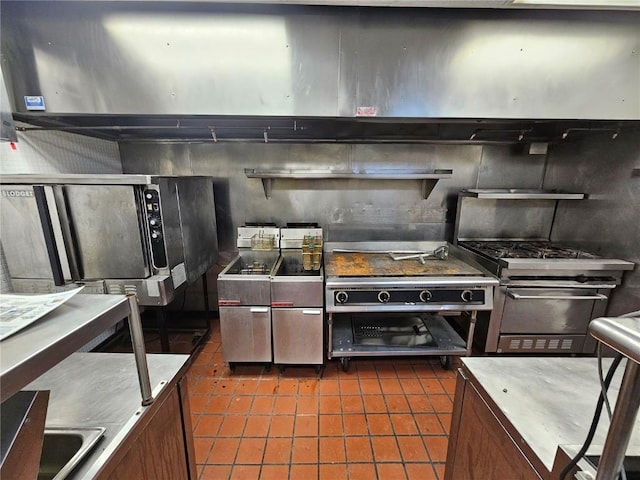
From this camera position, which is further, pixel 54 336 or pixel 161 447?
pixel 161 447

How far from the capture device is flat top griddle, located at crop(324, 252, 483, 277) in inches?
70.4

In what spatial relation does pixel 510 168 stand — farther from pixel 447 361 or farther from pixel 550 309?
pixel 447 361

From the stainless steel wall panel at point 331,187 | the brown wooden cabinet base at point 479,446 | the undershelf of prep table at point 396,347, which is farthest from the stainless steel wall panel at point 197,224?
the brown wooden cabinet base at point 479,446

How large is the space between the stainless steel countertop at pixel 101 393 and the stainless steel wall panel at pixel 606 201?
9.07 ft

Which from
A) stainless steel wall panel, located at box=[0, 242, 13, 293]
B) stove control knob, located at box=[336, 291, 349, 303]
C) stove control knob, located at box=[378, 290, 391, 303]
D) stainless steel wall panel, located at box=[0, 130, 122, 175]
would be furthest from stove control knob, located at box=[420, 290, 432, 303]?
stainless steel wall panel, located at box=[0, 130, 122, 175]

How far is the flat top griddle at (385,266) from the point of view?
70.4 inches

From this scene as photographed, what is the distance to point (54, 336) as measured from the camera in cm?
47

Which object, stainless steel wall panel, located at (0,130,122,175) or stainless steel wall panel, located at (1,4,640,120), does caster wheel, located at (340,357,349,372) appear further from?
stainless steel wall panel, located at (0,130,122,175)

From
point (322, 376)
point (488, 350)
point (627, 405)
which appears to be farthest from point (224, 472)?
point (488, 350)

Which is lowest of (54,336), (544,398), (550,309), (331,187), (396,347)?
(396,347)

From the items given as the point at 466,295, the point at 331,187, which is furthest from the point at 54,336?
the point at 331,187

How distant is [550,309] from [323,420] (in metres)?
1.78

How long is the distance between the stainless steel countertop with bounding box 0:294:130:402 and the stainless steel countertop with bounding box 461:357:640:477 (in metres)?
1.00

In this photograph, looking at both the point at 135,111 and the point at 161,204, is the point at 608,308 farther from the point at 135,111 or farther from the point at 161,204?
the point at 135,111
